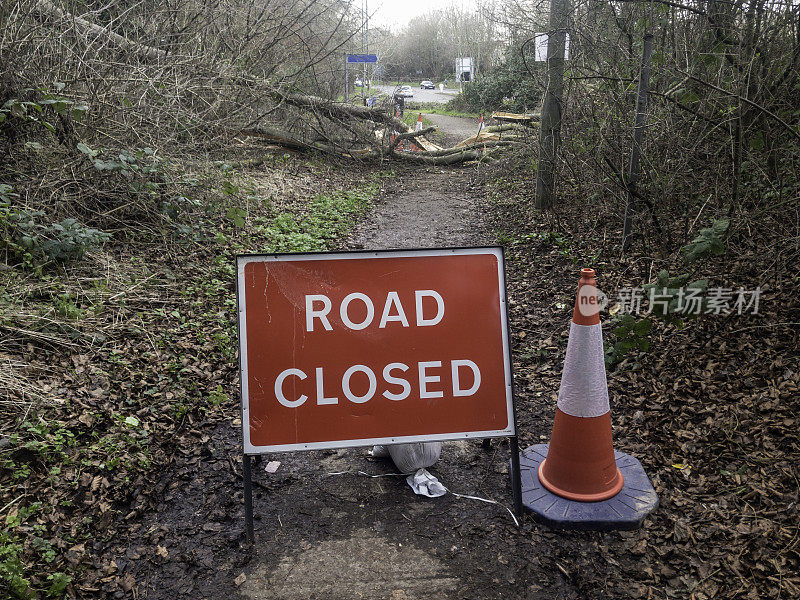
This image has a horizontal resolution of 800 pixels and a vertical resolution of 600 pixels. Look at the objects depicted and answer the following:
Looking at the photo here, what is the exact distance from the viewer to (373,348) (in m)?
3.04

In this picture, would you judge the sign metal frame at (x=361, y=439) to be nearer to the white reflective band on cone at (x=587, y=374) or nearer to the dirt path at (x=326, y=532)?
the dirt path at (x=326, y=532)

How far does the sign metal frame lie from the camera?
2934mm

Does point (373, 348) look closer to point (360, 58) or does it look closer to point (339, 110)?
point (339, 110)

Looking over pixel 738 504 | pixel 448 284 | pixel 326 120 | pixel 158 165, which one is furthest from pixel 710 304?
pixel 326 120

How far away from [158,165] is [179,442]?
13.4 ft

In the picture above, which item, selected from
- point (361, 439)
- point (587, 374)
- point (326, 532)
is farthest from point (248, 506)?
point (587, 374)

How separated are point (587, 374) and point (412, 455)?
1.12 m

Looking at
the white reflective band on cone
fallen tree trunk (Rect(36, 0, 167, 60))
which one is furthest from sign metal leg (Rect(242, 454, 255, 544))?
fallen tree trunk (Rect(36, 0, 167, 60))

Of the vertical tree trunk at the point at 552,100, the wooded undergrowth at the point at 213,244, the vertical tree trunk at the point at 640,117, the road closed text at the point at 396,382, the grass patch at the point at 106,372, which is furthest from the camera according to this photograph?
the vertical tree trunk at the point at 552,100

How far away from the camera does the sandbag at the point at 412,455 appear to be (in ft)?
11.3

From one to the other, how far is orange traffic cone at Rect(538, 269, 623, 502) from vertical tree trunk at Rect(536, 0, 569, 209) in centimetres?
591

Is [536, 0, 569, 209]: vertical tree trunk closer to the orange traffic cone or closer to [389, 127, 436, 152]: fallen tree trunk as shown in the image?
the orange traffic cone

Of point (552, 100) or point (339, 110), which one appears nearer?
point (552, 100)

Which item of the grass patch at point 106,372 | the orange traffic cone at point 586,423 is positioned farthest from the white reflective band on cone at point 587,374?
the grass patch at point 106,372
